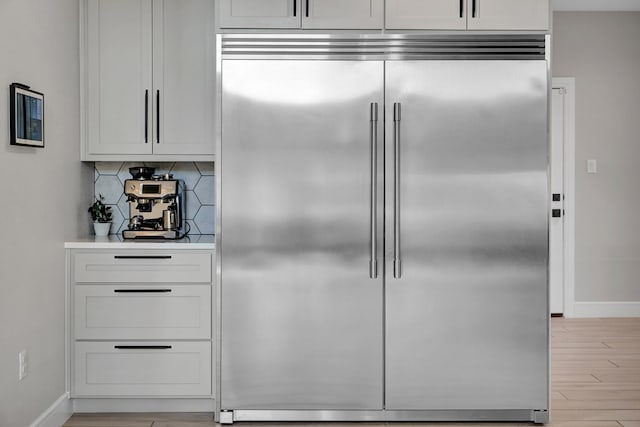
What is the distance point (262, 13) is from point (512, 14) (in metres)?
1.21

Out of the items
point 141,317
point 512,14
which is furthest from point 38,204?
point 512,14

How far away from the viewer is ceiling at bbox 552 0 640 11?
17.0ft

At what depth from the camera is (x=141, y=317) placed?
317cm

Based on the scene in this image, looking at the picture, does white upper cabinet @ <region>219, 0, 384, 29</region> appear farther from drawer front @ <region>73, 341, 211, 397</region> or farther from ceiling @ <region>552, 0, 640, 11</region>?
A: ceiling @ <region>552, 0, 640, 11</region>

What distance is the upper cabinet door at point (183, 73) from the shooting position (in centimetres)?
348

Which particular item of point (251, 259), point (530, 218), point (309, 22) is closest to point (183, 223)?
point (251, 259)

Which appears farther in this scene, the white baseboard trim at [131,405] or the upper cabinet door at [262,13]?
the white baseboard trim at [131,405]

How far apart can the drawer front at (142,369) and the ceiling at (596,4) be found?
13.4ft

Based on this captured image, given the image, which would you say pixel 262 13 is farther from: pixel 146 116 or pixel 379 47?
→ pixel 146 116

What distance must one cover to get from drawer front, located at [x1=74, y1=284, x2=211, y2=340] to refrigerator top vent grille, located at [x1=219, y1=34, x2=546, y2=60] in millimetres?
1203

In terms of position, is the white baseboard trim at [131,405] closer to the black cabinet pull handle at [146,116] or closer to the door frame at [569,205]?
the black cabinet pull handle at [146,116]

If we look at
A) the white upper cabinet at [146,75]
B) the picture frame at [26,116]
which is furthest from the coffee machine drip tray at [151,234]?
the picture frame at [26,116]

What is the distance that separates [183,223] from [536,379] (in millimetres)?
2169

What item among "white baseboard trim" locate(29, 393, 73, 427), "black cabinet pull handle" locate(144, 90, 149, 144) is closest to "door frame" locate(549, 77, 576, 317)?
"black cabinet pull handle" locate(144, 90, 149, 144)
